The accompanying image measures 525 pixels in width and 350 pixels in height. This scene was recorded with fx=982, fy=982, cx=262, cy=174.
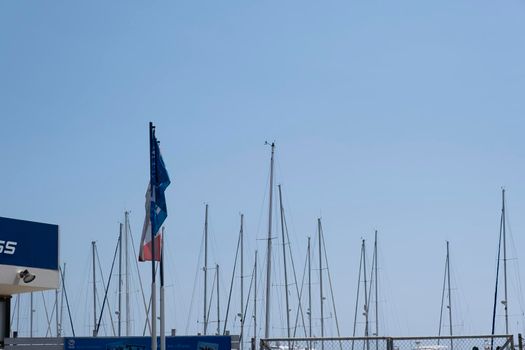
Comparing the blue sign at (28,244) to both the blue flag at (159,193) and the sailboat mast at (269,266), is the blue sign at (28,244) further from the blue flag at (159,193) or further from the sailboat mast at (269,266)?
the sailboat mast at (269,266)

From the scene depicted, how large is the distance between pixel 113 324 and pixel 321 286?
13.7 m

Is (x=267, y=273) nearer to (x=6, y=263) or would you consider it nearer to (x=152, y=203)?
(x=6, y=263)

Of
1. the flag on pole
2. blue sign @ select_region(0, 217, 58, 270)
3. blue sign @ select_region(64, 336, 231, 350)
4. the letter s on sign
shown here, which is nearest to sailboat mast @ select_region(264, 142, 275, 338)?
blue sign @ select_region(64, 336, 231, 350)

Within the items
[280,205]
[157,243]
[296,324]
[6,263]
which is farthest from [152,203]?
[296,324]

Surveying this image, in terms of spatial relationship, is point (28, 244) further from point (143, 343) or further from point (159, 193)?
point (159, 193)

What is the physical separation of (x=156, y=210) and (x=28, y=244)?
6.45 meters

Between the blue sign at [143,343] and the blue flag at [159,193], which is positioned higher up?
the blue flag at [159,193]

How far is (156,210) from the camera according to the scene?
73.8 feet

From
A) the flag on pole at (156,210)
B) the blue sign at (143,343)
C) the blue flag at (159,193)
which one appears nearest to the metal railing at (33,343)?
the blue sign at (143,343)

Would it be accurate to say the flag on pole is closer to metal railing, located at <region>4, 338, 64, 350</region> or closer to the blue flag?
the blue flag

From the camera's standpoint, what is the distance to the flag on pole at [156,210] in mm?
22484

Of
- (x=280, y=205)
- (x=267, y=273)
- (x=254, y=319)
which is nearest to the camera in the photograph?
(x=267, y=273)

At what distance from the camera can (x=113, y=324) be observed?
62.9 m

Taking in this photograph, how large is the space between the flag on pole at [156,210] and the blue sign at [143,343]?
19.0ft
